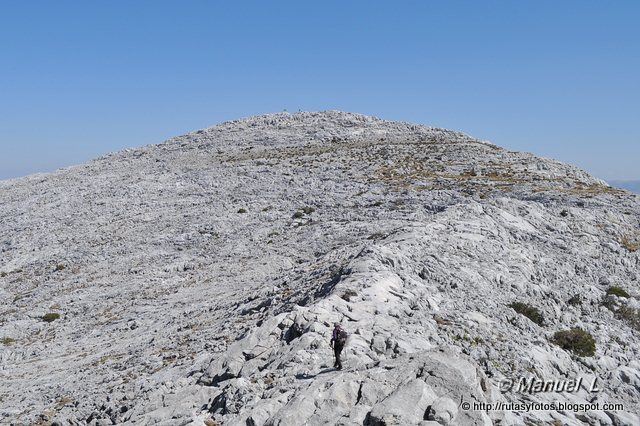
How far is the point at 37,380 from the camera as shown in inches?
942

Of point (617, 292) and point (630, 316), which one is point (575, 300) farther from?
point (617, 292)

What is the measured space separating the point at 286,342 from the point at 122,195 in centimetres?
4567

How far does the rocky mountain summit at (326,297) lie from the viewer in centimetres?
1484

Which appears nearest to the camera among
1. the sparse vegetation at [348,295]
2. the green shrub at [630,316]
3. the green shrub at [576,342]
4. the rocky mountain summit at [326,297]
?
the rocky mountain summit at [326,297]

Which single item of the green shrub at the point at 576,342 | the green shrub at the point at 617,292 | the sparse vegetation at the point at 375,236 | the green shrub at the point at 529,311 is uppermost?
the sparse vegetation at the point at 375,236

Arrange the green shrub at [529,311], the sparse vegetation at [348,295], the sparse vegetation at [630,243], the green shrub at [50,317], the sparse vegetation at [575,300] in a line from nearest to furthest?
1. the sparse vegetation at [348,295]
2. the green shrub at [529,311]
3. the sparse vegetation at [575,300]
4. the green shrub at [50,317]
5. the sparse vegetation at [630,243]

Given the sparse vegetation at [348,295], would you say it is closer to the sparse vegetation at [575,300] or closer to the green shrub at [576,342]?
the green shrub at [576,342]

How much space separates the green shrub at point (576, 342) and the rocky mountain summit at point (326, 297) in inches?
2.8

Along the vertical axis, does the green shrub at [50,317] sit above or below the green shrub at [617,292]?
below

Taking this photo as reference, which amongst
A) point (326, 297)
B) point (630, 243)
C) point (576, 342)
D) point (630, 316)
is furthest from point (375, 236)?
point (630, 243)

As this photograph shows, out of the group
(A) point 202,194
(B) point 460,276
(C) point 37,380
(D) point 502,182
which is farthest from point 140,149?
(B) point 460,276

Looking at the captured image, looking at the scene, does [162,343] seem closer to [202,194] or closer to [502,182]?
[202,194]

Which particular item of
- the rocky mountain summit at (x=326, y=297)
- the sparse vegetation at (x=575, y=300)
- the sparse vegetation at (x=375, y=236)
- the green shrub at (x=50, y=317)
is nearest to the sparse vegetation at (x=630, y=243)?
the rocky mountain summit at (x=326, y=297)

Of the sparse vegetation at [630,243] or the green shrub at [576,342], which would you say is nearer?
the green shrub at [576,342]
